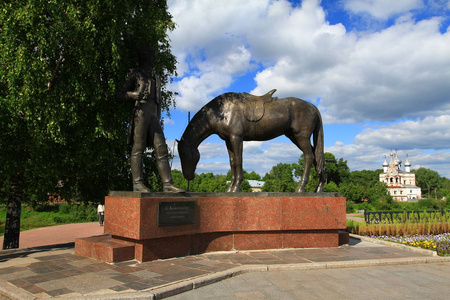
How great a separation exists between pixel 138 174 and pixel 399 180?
427 ft

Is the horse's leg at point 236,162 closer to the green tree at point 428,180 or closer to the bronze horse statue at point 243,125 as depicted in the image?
the bronze horse statue at point 243,125

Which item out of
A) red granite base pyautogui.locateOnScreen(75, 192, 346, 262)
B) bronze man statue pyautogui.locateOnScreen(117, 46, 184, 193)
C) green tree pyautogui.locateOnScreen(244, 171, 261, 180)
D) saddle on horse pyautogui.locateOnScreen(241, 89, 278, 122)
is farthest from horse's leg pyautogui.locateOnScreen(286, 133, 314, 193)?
green tree pyautogui.locateOnScreen(244, 171, 261, 180)

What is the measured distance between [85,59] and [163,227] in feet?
13.8

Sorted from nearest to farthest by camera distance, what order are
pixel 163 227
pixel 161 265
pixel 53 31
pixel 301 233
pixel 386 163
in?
pixel 161 265 → pixel 163 227 → pixel 53 31 → pixel 301 233 → pixel 386 163

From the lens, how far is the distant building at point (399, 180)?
356 feet

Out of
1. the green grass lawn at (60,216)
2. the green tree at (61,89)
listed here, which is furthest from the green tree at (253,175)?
the green tree at (61,89)

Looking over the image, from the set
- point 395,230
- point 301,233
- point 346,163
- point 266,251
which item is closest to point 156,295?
point 266,251

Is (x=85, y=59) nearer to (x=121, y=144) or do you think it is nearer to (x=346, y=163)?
(x=121, y=144)

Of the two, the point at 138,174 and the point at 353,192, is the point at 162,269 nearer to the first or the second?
the point at 138,174

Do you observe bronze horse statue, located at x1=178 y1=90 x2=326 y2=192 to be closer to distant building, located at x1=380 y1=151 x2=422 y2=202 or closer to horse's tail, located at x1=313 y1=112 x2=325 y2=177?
horse's tail, located at x1=313 y1=112 x2=325 y2=177

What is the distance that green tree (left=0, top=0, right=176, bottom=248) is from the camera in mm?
7164

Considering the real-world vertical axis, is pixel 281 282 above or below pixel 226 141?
below

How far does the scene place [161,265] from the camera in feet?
19.6

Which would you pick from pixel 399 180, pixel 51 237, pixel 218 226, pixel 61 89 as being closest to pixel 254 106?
pixel 218 226
